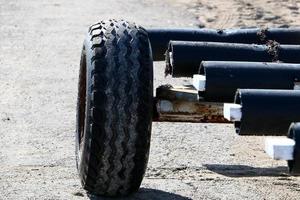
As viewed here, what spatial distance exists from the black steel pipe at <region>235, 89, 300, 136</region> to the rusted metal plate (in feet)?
3.36

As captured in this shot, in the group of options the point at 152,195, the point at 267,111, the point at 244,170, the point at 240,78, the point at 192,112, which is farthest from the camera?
the point at 244,170

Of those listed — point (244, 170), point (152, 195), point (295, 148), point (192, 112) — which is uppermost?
point (295, 148)

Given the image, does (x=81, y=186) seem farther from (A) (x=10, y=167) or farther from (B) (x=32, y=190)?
(A) (x=10, y=167)

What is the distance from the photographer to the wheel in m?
4.98

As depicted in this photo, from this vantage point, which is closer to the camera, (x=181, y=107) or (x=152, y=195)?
(x=181, y=107)

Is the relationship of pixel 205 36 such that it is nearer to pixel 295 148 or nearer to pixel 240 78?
pixel 240 78

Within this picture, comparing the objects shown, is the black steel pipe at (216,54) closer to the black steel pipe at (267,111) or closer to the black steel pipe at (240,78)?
the black steel pipe at (240,78)

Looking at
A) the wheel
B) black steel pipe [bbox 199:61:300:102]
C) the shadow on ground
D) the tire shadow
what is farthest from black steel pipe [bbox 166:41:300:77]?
the shadow on ground

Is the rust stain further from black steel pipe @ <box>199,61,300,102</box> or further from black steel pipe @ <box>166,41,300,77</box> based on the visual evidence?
black steel pipe @ <box>199,61,300,102</box>

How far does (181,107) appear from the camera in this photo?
219 inches

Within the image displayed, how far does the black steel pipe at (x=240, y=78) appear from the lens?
4926mm

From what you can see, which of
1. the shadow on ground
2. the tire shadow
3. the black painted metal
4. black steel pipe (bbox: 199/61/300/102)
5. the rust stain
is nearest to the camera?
the black painted metal

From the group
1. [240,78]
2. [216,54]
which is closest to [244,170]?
[216,54]

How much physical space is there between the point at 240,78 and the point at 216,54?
2.02ft
